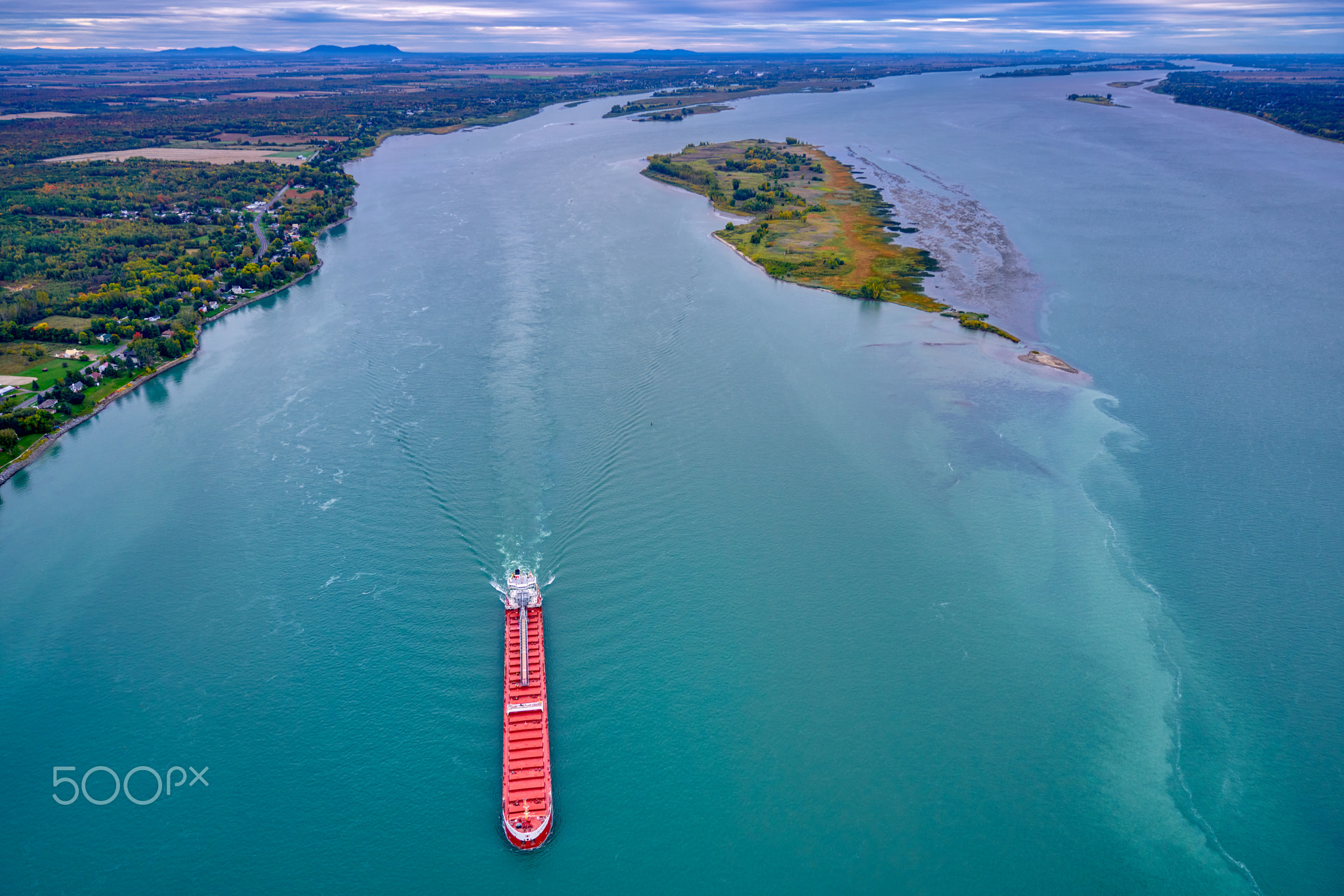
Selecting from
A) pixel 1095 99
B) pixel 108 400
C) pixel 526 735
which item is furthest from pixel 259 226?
pixel 1095 99

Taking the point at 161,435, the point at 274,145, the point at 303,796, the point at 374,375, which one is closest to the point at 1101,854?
the point at 303,796

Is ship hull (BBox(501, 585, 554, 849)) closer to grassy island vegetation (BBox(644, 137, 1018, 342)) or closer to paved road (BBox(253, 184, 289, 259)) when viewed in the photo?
grassy island vegetation (BBox(644, 137, 1018, 342))

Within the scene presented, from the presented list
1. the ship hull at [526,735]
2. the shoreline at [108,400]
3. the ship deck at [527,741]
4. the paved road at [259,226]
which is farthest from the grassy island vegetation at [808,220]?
the paved road at [259,226]

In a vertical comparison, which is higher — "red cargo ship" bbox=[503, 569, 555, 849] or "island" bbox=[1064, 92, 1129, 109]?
"island" bbox=[1064, 92, 1129, 109]

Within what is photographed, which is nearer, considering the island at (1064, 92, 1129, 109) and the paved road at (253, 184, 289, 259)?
the paved road at (253, 184, 289, 259)

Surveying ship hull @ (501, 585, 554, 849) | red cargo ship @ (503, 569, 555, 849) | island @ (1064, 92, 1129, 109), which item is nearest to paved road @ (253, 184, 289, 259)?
red cargo ship @ (503, 569, 555, 849)

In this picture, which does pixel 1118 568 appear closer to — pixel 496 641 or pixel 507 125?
pixel 496 641

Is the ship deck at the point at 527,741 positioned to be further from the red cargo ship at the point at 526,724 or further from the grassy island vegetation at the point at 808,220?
the grassy island vegetation at the point at 808,220
